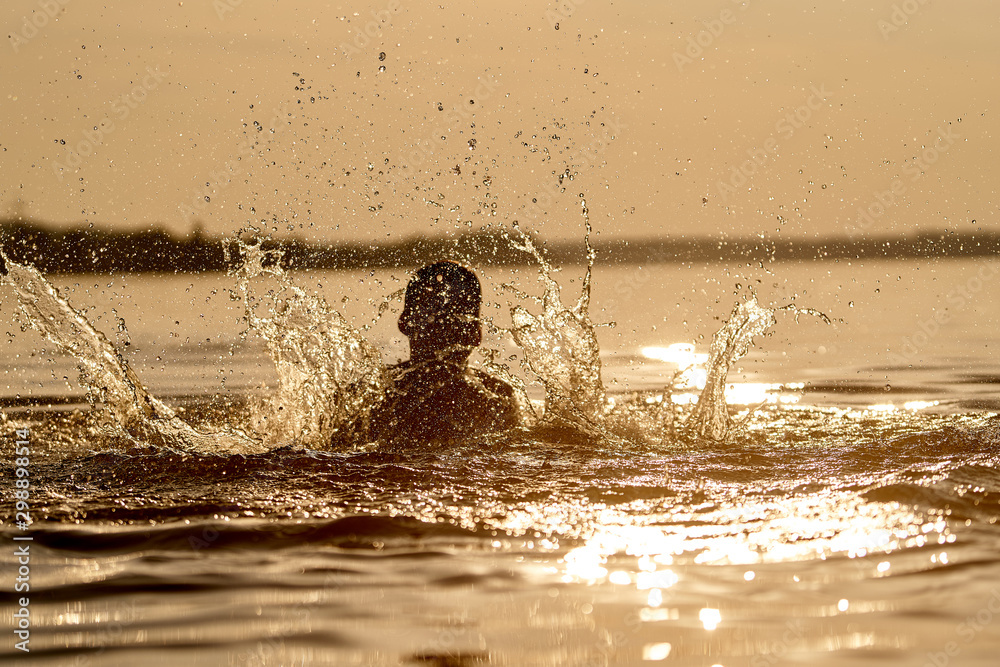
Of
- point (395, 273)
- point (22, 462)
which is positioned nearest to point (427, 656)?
point (22, 462)

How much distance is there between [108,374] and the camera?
6.46 metres

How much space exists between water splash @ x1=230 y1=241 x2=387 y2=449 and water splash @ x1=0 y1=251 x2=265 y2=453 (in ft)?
1.20

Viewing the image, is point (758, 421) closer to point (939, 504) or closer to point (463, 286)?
point (463, 286)

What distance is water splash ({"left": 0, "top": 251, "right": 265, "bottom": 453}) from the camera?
19.6 ft

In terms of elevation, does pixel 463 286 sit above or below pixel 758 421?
above

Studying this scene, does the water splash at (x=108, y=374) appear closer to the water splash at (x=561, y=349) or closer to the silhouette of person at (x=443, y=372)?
the silhouette of person at (x=443, y=372)

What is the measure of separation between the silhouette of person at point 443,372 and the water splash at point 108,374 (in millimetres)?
920

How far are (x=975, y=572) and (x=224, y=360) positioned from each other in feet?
34.6

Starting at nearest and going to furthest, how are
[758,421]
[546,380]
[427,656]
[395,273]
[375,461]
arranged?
1. [427,656]
2. [375,461]
3. [546,380]
4. [758,421]
5. [395,273]

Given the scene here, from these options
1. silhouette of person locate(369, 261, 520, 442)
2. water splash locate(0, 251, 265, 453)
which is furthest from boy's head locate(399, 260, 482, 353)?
water splash locate(0, 251, 265, 453)

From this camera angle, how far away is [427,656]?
2635 millimetres

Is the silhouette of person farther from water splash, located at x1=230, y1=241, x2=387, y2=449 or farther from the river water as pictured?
the river water

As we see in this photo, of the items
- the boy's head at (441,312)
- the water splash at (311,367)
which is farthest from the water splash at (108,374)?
the boy's head at (441,312)

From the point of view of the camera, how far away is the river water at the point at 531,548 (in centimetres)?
273
